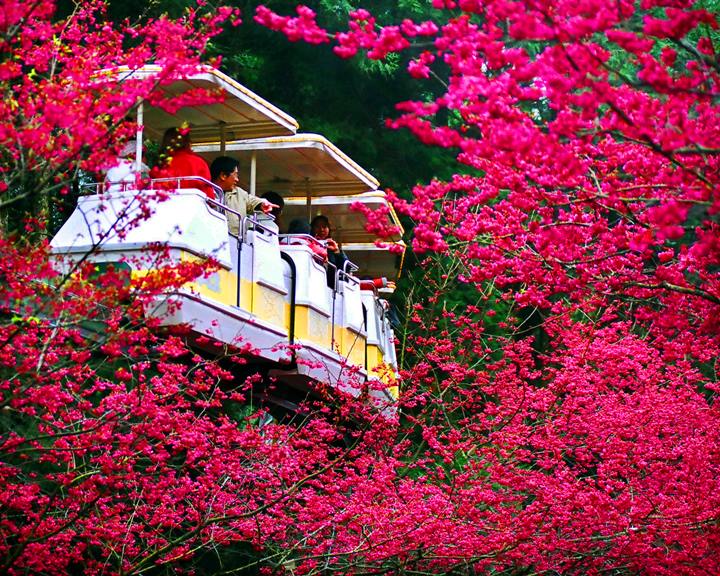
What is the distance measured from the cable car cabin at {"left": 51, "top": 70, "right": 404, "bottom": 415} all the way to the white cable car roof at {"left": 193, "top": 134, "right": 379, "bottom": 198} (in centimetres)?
2

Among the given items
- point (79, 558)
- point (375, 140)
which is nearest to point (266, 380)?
point (79, 558)

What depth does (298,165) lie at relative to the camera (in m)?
16.8

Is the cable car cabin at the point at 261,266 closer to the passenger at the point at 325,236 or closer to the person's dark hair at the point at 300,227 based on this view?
the passenger at the point at 325,236

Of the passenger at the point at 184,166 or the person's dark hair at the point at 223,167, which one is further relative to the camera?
the person's dark hair at the point at 223,167

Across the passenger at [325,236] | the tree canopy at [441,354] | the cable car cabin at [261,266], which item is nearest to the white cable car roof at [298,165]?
the cable car cabin at [261,266]

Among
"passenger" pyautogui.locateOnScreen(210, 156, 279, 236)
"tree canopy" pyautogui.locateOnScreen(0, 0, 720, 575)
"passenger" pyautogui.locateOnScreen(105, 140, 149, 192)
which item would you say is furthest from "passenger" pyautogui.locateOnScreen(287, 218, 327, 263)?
"passenger" pyautogui.locateOnScreen(105, 140, 149, 192)

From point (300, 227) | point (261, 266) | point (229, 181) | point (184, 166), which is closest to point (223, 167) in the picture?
point (229, 181)

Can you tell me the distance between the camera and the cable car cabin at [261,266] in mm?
12086

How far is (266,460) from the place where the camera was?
13258mm

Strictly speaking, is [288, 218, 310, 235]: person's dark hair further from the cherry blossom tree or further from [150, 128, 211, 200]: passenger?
[150, 128, 211, 200]: passenger

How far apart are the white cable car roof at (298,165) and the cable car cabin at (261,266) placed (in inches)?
0.8

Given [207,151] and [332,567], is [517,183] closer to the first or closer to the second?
[332,567]

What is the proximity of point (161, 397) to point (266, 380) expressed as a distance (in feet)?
14.8

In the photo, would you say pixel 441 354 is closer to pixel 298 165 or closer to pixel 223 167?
pixel 298 165
